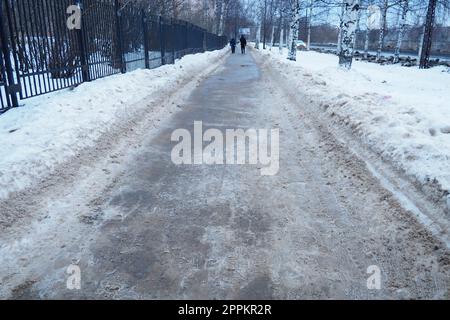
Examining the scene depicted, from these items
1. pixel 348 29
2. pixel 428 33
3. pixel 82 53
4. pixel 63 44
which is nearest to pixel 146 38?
pixel 82 53

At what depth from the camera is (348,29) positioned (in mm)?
15234

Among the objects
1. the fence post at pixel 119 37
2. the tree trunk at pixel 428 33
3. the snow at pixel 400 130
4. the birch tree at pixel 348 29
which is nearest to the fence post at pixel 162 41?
the fence post at pixel 119 37

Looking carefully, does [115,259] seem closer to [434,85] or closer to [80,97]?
[80,97]

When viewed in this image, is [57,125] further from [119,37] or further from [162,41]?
[162,41]

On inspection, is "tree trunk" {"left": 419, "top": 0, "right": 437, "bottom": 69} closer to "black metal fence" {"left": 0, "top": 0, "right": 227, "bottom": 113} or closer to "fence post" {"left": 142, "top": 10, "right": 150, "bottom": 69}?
"black metal fence" {"left": 0, "top": 0, "right": 227, "bottom": 113}

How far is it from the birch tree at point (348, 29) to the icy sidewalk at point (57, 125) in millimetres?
9670

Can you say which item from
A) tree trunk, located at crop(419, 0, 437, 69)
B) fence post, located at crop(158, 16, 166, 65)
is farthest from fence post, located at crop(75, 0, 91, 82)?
tree trunk, located at crop(419, 0, 437, 69)

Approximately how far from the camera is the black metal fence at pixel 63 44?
7.12m

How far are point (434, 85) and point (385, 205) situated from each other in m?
13.9

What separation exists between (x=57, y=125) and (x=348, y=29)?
44.1 ft

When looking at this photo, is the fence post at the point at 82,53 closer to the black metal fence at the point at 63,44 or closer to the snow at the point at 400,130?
the black metal fence at the point at 63,44

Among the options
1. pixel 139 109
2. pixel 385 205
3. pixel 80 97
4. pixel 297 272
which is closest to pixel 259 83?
pixel 139 109

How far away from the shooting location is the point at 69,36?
30.2 feet
